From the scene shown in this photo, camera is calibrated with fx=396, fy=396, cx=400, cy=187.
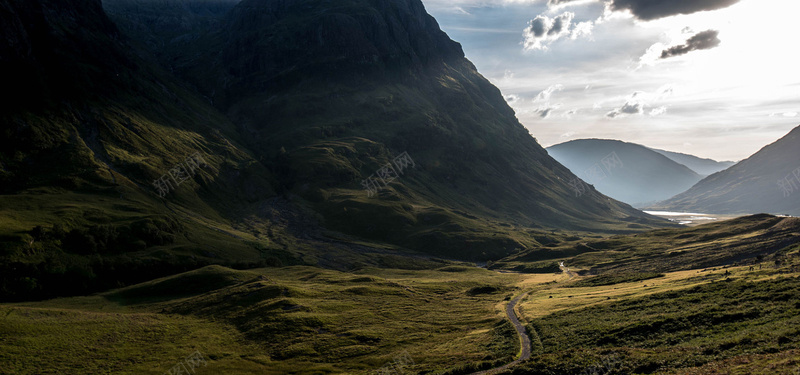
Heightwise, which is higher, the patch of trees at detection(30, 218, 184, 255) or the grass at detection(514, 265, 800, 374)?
the patch of trees at detection(30, 218, 184, 255)

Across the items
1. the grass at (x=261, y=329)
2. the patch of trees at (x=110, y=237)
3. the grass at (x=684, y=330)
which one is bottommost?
the grass at (x=261, y=329)

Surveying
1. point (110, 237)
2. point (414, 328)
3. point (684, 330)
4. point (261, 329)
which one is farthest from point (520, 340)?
point (110, 237)

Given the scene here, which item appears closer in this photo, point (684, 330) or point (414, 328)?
point (684, 330)

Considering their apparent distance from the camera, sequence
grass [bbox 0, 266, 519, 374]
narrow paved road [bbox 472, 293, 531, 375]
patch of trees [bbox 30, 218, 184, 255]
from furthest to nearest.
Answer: patch of trees [bbox 30, 218, 184, 255] → grass [bbox 0, 266, 519, 374] → narrow paved road [bbox 472, 293, 531, 375]

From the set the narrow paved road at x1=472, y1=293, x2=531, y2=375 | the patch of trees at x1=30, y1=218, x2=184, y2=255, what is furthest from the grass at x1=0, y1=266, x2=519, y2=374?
the patch of trees at x1=30, y1=218, x2=184, y2=255

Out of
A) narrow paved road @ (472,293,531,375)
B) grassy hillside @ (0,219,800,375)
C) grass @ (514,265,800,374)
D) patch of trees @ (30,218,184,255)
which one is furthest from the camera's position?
patch of trees @ (30,218,184,255)

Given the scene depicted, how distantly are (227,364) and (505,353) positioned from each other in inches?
2097

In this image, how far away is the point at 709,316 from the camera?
58812mm

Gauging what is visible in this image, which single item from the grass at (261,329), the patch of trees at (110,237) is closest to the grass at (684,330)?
the grass at (261,329)

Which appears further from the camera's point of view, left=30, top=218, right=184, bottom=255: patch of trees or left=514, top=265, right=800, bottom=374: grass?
left=30, top=218, right=184, bottom=255: patch of trees

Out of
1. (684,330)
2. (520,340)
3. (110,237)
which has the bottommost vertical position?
(520,340)

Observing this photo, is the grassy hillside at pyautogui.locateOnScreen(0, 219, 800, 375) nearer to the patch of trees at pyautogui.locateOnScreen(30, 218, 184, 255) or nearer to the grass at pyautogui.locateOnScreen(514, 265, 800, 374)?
the grass at pyautogui.locateOnScreen(514, 265, 800, 374)

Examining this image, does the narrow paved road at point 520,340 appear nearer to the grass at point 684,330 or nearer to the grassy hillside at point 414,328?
the grassy hillside at point 414,328

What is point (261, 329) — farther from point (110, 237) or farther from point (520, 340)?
point (110, 237)
